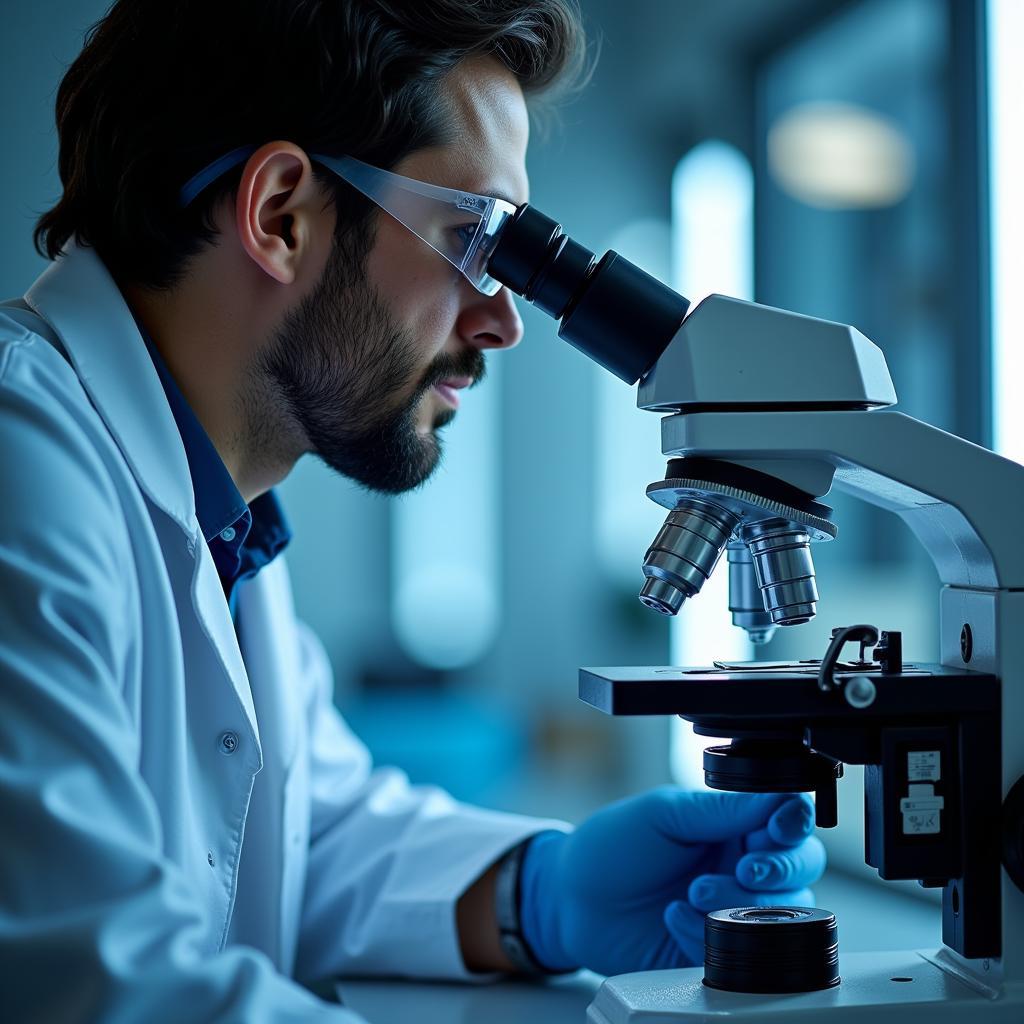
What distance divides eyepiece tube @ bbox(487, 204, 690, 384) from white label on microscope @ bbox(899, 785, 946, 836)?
41 centimetres

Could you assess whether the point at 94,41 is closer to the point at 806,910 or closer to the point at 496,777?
the point at 806,910

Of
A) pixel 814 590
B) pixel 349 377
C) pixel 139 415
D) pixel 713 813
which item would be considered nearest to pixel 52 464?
pixel 139 415

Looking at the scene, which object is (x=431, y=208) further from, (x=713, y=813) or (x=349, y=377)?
(x=713, y=813)

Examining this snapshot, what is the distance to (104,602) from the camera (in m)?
0.78

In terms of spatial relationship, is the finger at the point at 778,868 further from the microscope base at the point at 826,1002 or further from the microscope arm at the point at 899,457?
the microscope arm at the point at 899,457

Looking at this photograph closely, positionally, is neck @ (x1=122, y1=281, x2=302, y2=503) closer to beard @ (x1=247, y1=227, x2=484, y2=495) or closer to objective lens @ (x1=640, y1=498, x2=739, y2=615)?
beard @ (x1=247, y1=227, x2=484, y2=495)

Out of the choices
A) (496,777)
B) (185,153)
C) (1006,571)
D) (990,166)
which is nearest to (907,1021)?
(1006,571)

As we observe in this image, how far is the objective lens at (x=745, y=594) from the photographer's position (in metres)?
0.94

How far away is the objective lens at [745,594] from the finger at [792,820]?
0.20 metres

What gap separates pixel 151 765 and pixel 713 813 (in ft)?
1.82

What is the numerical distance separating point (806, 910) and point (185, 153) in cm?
96

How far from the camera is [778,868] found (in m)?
1.04

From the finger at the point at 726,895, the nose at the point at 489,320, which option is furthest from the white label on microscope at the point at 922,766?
the nose at the point at 489,320

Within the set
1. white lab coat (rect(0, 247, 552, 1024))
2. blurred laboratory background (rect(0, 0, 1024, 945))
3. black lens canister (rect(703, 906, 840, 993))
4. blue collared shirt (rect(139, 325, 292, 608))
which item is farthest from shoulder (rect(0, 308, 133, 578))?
blurred laboratory background (rect(0, 0, 1024, 945))
